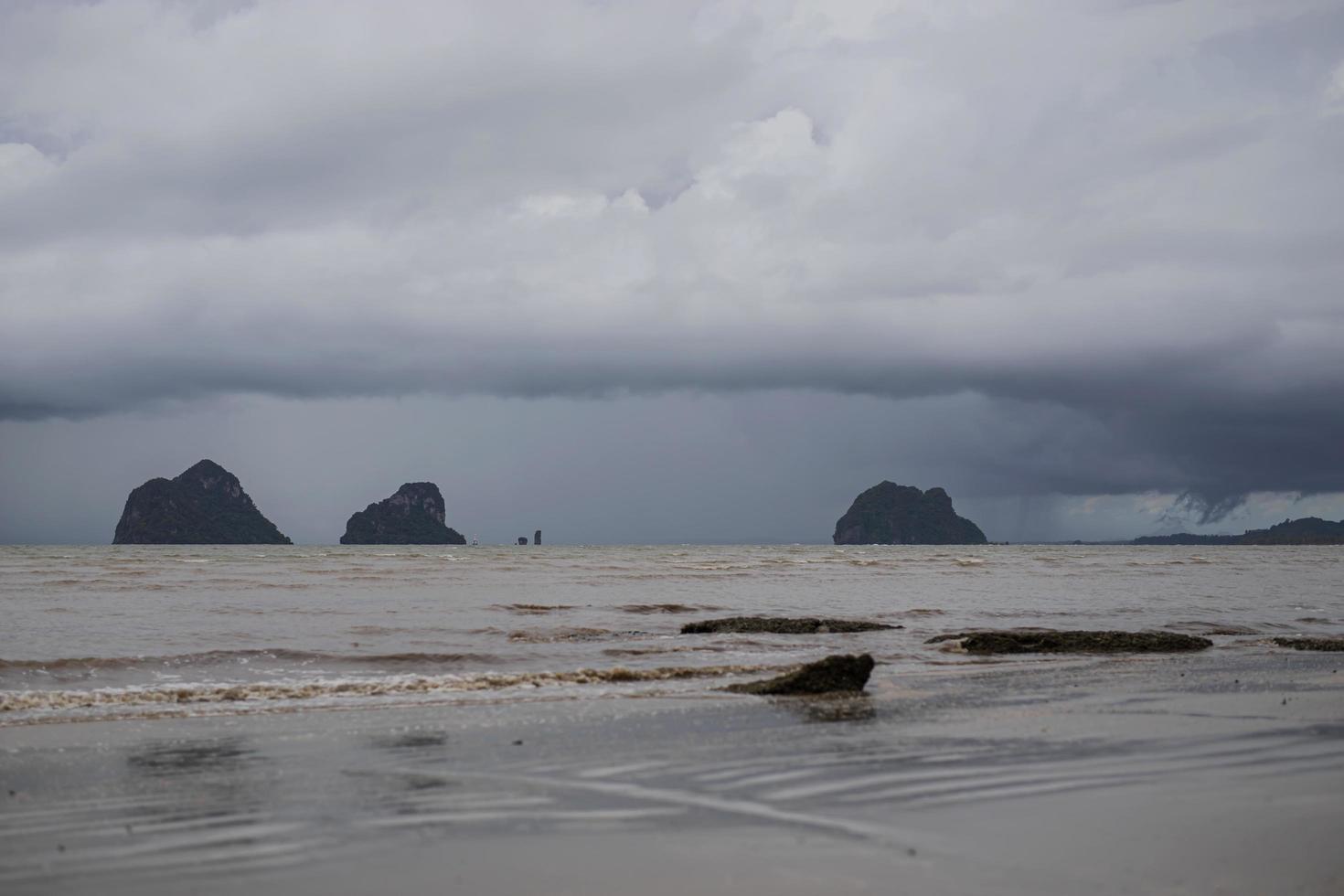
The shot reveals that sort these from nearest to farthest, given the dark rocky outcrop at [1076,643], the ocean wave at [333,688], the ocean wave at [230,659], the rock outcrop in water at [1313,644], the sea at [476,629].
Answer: the ocean wave at [333,688] < the sea at [476,629] < the ocean wave at [230,659] < the dark rocky outcrop at [1076,643] < the rock outcrop in water at [1313,644]

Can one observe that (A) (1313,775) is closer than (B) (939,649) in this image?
Yes

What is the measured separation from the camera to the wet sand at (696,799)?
596cm

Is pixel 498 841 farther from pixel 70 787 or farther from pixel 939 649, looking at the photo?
pixel 939 649

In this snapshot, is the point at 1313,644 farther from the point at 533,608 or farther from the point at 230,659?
the point at 230,659

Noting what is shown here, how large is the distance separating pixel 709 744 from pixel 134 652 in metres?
14.0

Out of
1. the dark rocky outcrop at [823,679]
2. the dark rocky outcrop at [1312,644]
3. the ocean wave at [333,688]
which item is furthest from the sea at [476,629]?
the dark rocky outcrop at [823,679]

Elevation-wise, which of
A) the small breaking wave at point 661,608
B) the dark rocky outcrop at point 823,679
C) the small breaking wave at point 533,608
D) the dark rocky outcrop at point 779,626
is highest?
the dark rocky outcrop at point 823,679

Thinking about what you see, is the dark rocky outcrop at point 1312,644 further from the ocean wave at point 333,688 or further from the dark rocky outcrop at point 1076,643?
the ocean wave at point 333,688

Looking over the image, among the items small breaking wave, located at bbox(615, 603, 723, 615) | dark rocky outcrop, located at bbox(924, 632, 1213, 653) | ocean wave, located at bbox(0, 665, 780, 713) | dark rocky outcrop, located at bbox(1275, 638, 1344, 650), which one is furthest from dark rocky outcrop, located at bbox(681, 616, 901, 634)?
Result: dark rocky outcrop, located at bbox(1275, 638, 1344, 650)

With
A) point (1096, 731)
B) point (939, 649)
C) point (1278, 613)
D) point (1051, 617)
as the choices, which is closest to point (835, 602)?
point (1051, 617)

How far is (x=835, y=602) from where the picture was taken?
3641 cm

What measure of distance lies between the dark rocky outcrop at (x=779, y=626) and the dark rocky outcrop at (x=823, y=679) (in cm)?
→ 1093

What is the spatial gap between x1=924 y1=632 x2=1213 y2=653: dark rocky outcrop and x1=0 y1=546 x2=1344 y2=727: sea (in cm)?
79

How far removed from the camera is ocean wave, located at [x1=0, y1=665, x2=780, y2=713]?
579 inches
